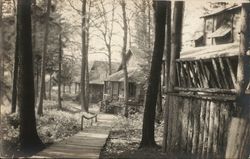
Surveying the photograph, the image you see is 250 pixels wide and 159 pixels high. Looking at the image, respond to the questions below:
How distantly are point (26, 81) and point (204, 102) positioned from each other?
252 inches

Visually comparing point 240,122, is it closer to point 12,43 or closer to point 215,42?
point 215,42

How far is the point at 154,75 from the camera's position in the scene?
15383mm

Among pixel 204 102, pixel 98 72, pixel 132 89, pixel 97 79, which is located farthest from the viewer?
pixel 98 72

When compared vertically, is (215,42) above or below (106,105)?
above

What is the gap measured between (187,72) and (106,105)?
2801 cm

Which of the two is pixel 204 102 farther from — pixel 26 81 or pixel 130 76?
pixel 130 76

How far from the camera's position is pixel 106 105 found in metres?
42.5

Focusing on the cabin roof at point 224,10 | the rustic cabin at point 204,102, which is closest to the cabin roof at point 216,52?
the rustic cabin at point 204,102

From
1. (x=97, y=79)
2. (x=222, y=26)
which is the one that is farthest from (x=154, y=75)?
(x=97, y=79)

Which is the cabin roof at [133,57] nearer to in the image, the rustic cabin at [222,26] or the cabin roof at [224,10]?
the rustic cabin at [222,26]

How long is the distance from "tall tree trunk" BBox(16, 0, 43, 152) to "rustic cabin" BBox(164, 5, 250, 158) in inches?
204

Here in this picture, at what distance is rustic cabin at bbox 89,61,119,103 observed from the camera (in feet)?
200

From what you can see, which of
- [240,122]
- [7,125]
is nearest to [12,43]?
[7,125]

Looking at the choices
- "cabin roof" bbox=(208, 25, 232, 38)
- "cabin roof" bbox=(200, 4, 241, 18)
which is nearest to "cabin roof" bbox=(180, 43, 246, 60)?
"cabin roof" bbox=(200, 4, 241, 18)
